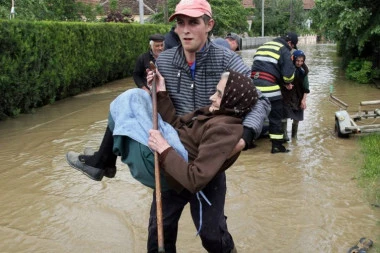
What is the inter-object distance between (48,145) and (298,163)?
4098mm

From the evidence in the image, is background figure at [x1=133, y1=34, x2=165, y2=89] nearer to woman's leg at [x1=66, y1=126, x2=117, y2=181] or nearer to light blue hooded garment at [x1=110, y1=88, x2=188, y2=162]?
woman's leg at [x1=66, y1=126, x2=117, y2=181]

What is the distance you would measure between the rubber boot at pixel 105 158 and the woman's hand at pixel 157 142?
44 cm

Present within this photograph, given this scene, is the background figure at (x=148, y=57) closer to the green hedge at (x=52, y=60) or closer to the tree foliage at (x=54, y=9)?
the green hedge at (x=52, y=60)

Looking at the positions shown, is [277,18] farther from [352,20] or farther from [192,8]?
[192,8]

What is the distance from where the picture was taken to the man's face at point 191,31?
111 inches

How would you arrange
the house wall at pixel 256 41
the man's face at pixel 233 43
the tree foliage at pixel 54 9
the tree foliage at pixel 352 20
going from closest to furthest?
the man's face at pixel 233 43 < the tree foliage at pixel 352 20 < the tree foliage at pixel 54 9 < the house wall at pixel 256 41

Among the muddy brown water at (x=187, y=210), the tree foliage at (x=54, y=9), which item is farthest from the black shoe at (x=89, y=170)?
the tree foliage at (x=54, y=9)

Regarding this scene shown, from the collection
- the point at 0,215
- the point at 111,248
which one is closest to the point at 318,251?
the point at 111,248

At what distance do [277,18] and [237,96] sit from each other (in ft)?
212

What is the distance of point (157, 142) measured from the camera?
8.41ft

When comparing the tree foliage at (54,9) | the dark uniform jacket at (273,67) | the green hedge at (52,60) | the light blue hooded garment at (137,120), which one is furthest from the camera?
the tree foliage at (54,9)

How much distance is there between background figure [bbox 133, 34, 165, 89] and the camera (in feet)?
23.0

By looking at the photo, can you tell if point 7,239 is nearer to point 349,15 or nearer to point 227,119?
point 227,119

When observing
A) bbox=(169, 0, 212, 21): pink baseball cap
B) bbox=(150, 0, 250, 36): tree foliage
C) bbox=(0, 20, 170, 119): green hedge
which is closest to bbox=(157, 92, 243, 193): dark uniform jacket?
bbox=(169, 0, 212, 21): pink baseball cap
